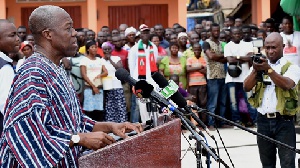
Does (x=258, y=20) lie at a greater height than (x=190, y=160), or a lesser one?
greater

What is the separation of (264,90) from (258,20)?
12.9 m

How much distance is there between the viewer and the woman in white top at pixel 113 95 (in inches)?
475

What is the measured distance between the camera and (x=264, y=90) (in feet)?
21.8

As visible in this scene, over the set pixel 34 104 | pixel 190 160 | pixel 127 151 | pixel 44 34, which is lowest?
pixel 190 160

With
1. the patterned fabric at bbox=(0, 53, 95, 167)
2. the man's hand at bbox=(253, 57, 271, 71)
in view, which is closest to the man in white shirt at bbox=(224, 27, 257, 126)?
the man's hand at bbox=(253, 57, 271, 71)

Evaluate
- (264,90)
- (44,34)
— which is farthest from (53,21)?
(264,90)

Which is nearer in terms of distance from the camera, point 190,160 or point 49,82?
point 49,82

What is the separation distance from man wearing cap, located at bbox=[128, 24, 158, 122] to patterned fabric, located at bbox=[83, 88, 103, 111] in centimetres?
78

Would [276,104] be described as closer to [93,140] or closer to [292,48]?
[93,140]

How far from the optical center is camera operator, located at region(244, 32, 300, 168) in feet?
21.4

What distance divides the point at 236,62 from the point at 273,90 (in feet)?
19.3

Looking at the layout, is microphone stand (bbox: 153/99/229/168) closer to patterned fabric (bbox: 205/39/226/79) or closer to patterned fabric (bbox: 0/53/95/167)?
patterned fabric (bbox: 0/53/95/167)

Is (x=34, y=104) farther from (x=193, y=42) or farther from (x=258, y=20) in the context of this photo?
(x=258, y=20)

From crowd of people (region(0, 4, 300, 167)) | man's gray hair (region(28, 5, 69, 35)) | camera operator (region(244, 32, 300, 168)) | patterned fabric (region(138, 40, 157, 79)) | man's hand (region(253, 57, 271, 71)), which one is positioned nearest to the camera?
man's gray hair (region(28, 5, 69, 35))
